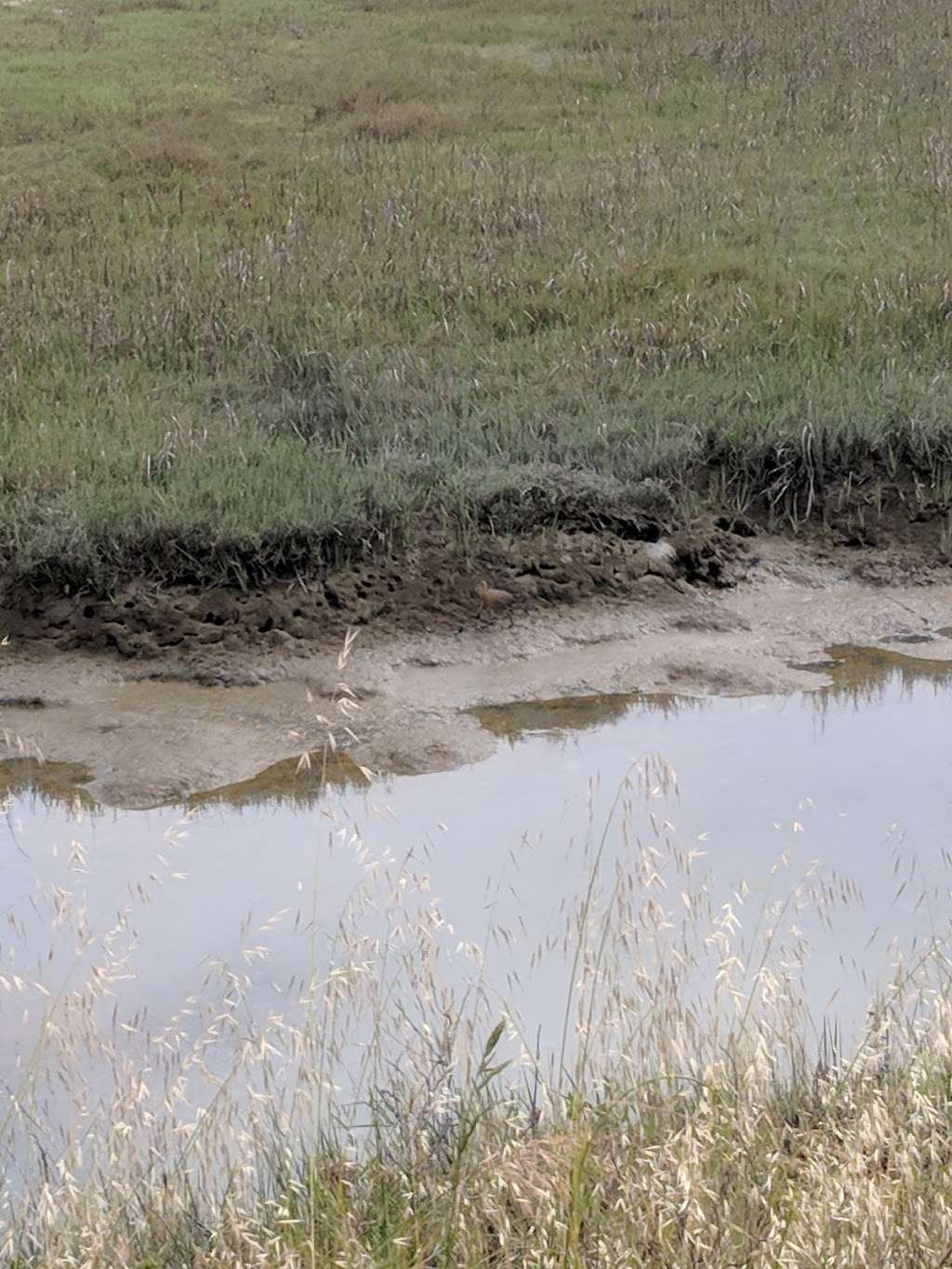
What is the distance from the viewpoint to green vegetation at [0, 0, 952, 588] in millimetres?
7332

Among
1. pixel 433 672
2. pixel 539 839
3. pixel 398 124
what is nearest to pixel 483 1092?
pixel 539 839

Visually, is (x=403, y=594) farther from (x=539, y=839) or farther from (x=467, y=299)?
(x=467, y=299)

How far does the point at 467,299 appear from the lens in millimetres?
9812

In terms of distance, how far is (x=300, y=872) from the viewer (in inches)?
182

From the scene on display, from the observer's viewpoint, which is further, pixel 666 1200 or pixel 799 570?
pixel 799 570

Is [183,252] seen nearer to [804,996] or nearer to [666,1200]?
[804,996]

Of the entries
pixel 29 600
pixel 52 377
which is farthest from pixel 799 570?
pixel 52 377

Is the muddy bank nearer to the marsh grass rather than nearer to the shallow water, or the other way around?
the shallow water

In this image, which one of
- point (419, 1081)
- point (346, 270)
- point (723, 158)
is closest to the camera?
point (419, 1081)

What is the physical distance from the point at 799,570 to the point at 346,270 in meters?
4.27

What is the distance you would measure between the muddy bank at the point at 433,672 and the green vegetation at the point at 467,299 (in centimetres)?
55

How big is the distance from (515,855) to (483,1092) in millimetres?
1355

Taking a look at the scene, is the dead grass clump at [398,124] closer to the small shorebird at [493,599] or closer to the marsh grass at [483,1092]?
the small shorebird at [493,599]

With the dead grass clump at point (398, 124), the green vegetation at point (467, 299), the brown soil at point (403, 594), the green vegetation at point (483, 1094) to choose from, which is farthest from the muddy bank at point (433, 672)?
the dead grass clump at point (398, 124)
